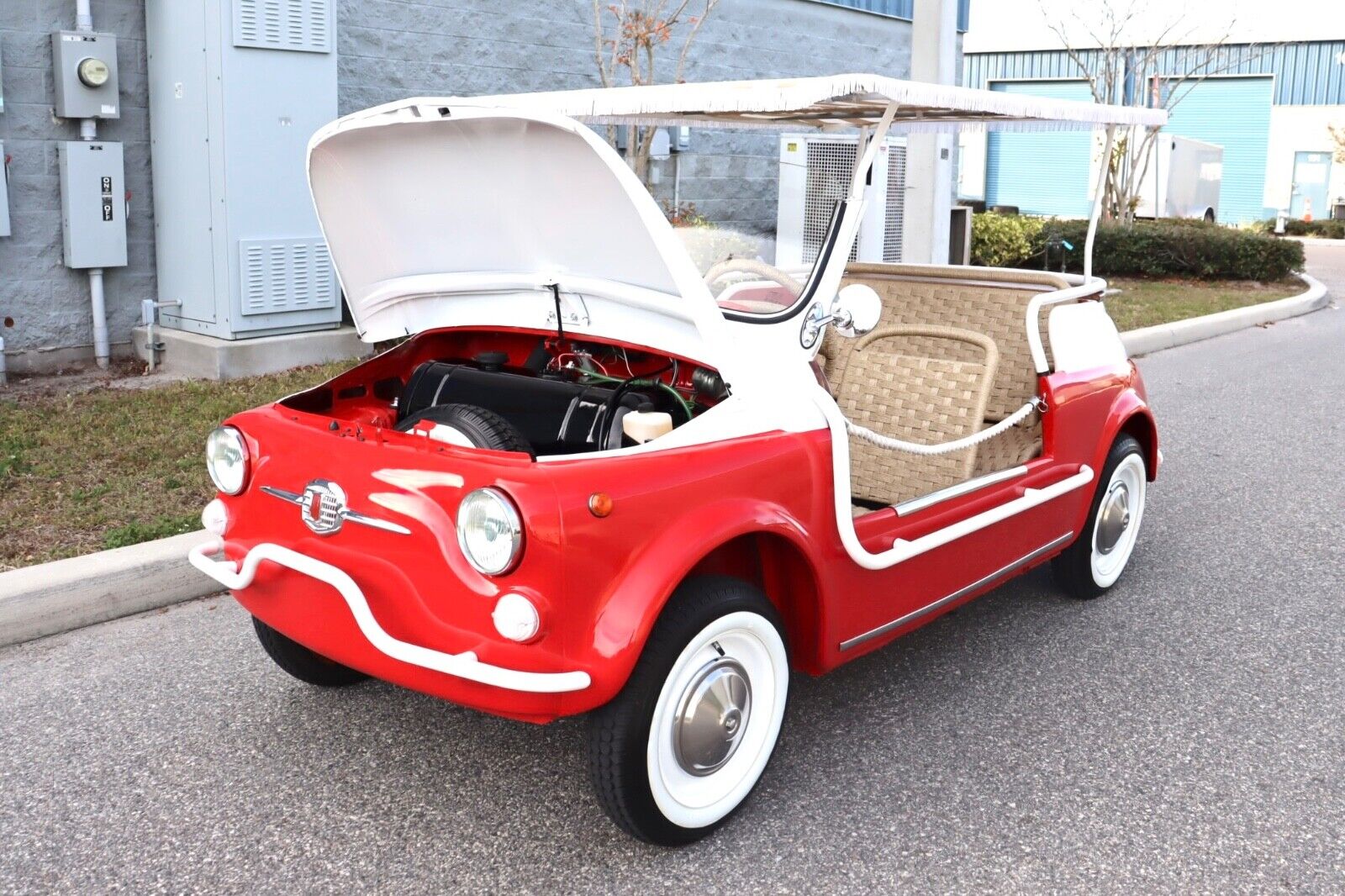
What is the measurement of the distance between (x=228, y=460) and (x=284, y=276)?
4.82 metres

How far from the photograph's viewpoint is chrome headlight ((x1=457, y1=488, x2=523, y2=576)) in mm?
2607

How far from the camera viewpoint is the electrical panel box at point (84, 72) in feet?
23.9

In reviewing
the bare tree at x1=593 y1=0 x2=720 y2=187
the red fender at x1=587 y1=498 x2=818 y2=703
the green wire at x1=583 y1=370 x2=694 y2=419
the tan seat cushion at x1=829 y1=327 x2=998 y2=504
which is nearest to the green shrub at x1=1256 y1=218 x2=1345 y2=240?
the bare tree at x1=593 y1=0 x2=720 y2=187

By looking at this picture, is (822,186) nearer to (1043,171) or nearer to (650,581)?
(650,581)

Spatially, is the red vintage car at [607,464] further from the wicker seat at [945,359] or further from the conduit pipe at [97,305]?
the conduit pipe at [97,305]

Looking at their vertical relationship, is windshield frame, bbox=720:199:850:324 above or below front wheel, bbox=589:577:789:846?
above

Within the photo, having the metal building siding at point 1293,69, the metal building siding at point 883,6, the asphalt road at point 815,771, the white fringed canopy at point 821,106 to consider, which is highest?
the metal building siding at point 1293,69

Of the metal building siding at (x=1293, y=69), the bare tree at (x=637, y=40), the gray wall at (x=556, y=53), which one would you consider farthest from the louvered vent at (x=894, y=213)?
the metal building siding at (x=1293, y=69)

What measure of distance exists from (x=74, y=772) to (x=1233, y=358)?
9649 millimetres

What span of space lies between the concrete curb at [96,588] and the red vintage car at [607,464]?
1.01 m

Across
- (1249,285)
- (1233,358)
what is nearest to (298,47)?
(1233,358)

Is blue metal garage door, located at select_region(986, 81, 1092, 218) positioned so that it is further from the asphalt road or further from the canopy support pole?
the asphalt road

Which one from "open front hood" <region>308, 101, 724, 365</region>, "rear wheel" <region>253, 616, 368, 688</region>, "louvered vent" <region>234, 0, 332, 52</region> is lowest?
"rear wheel" <region>253, 616, 368, 688</region>

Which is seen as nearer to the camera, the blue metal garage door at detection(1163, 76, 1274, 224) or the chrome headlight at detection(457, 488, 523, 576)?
the chrome headlight at detection(457, 488, 523, 576)
